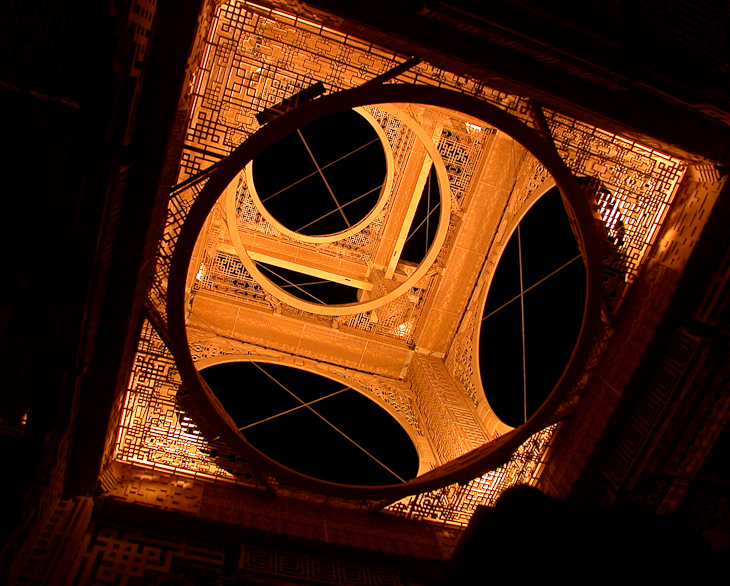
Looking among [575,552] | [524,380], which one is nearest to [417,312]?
[524,380]

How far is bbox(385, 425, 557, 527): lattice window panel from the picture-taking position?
2.97 m

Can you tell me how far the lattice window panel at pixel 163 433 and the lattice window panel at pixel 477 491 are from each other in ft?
2.92

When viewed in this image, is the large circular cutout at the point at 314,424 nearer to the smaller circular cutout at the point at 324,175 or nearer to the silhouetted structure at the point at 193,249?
the silhouetted structure at the point at 193,249

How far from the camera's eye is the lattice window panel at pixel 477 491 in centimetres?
297

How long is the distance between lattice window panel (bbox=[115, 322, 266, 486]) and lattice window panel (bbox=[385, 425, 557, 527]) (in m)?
0.89

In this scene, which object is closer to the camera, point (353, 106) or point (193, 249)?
point (353, 106)

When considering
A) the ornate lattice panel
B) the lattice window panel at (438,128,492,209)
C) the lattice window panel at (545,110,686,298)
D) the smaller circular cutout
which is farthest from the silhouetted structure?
the smaller circular cutout

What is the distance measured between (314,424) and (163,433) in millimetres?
Result: 1209

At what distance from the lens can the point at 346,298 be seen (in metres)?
4.80

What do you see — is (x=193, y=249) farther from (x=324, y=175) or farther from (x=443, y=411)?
(x=324, y=175)

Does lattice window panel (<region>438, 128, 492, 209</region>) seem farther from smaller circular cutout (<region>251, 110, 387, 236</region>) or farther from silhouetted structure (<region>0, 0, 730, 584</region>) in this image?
silhouetted structure (<region>0, 0, 730, 584</region>)

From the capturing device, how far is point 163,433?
2762 millimetres

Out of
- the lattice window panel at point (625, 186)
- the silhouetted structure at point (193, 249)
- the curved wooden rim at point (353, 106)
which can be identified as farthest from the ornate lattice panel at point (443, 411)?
the lattice window panel at point (625, 186)

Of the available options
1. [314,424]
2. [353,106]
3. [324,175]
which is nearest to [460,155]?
[324,175]
